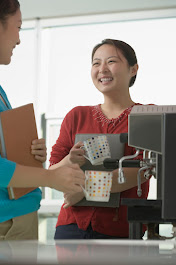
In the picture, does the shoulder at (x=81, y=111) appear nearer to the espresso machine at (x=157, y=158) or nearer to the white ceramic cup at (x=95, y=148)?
the white ceramic cup at (x=95, y=148)

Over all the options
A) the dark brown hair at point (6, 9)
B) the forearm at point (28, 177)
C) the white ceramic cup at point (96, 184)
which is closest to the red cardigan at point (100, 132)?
the white ceramic cup at point (96, 184)

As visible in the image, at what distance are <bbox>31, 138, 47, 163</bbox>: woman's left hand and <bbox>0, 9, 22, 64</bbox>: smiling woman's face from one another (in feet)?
0.88

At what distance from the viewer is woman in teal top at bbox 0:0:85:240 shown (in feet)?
3.63

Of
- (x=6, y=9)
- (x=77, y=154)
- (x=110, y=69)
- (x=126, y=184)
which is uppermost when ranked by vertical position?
(x=6, y=9)

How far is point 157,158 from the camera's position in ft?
3.98

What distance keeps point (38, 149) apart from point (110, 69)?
0.66 metres

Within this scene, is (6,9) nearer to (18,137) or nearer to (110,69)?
(18,137)

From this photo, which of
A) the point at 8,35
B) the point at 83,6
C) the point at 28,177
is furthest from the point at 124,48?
the point at 83,6

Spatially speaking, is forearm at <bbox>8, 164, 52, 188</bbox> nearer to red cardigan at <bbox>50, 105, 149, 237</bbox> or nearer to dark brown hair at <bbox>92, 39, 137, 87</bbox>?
red cardigan at <bbox>50, 105, 149, 237</bbox>

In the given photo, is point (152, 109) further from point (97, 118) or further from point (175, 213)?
point (97, 118)

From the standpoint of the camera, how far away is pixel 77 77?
4086 millimetres

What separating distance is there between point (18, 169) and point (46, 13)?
3376 mm

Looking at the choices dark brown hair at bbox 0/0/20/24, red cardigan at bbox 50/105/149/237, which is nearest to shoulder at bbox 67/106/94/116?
red cardigan at bbox 50/105/149/237

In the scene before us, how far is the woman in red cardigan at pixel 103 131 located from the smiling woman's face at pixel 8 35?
43cm
